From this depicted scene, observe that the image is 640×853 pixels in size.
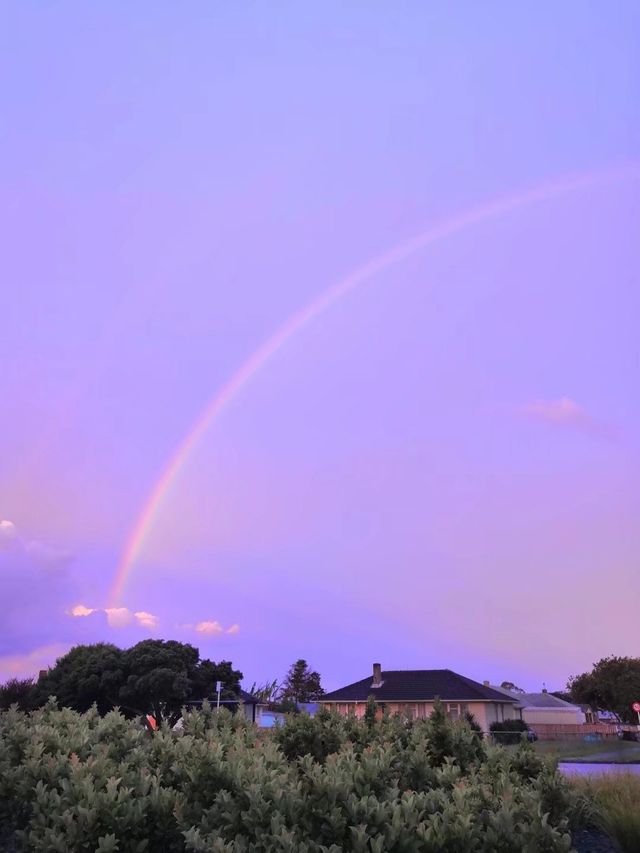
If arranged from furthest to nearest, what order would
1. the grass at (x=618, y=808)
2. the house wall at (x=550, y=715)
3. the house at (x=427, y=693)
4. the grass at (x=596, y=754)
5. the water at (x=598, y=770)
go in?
1. the house wall at (x=550, y=715)
2. the house at (x=427, y=693)
3. the grass at (x=596, y=754)
4. the water at (x=598, y=770)
5. the grass at (x=618, y=808)

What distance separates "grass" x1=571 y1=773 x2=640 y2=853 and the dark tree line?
43.0 meters

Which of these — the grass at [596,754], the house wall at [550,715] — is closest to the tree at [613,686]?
the house wall at [550,715]

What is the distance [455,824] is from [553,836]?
0.55 meters

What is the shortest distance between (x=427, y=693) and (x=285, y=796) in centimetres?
5348

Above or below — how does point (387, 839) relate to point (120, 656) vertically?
below

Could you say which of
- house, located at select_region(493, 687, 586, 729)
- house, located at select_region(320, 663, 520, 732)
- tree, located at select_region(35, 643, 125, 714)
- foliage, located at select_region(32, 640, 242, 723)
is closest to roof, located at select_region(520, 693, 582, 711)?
house, located at select_region(493, 687, 586, 729)

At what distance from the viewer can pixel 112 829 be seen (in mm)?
4965

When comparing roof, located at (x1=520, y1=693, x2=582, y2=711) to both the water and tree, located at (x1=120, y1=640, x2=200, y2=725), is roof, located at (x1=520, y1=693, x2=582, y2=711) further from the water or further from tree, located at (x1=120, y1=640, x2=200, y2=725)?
the water

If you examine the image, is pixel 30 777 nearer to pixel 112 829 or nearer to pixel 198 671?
pixel 112 829

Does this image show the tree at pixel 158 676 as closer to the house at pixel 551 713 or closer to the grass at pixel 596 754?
the grass at pixel 596 754

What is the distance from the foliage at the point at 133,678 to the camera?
48.1 metres

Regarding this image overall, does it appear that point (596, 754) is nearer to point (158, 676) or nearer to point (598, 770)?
point (598, 770)

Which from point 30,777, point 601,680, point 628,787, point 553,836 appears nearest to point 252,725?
point 30,777

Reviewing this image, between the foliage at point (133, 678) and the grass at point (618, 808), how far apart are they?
4298 cm
